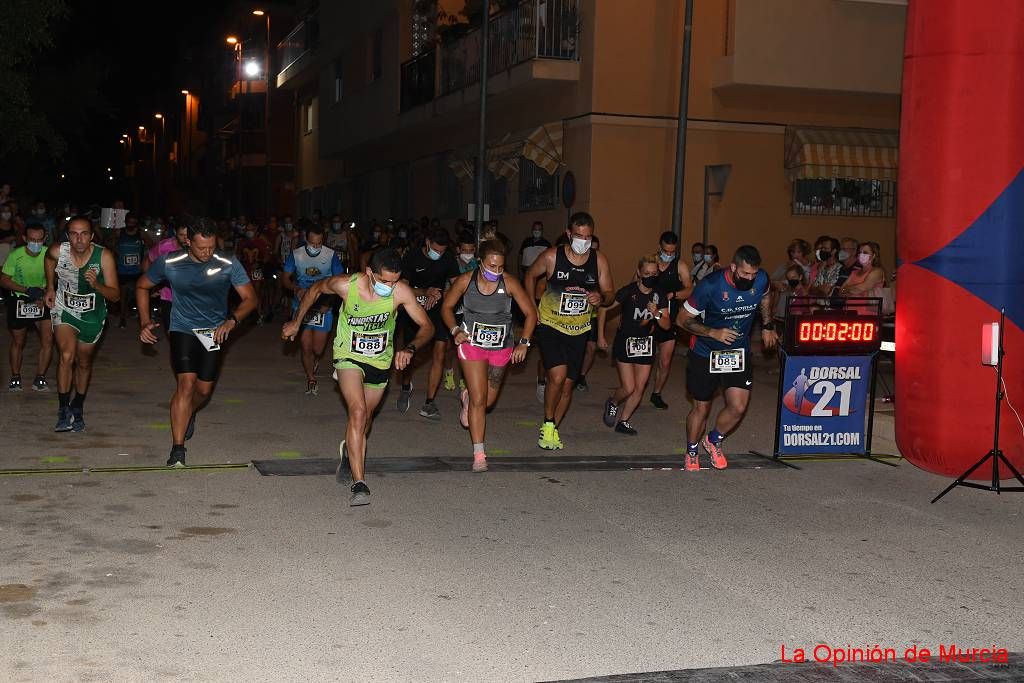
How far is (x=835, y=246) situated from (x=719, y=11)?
7581mm

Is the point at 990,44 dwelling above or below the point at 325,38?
below

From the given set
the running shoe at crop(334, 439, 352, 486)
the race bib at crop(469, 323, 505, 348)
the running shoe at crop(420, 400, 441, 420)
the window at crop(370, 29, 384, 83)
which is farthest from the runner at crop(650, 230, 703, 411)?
the window at crop(370, 29, 384, 83)

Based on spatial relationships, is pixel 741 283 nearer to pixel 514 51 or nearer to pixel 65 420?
pixel 65 420

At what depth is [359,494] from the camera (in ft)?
28.0

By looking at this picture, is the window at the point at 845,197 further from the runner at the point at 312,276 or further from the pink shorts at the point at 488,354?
the pink shorts at the point at 488,354

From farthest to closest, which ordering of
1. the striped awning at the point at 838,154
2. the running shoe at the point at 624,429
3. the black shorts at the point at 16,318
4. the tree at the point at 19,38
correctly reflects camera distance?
the tree at the point at 19,38 < the striped awning at the point at 838,154 < the black shorts at the point at 16,318 < the running shoe at the point at 624,429

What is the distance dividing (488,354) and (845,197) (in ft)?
57.3

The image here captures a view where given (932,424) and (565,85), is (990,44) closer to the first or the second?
(932,424)

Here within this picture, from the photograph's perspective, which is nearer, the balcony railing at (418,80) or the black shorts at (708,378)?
the black shorts at (708,378)

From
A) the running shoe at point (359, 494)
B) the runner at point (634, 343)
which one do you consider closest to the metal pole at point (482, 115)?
the runner at point (634, 343)

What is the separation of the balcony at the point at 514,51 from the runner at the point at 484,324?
14.7 metres

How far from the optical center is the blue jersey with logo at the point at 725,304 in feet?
32.8

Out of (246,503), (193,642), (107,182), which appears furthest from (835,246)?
(107,182)

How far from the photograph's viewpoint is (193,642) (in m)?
5.65
